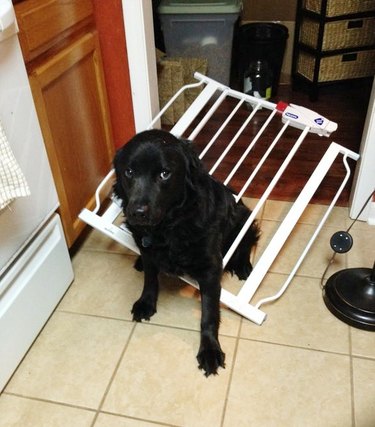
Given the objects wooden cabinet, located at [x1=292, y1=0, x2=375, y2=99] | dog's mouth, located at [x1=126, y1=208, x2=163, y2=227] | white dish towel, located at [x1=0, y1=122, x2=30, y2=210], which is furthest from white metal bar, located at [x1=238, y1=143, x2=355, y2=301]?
wooden cabinet, located at [x1=292, y1=0, x2=375, y2=99]

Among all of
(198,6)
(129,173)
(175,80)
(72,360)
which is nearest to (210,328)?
(72,360)

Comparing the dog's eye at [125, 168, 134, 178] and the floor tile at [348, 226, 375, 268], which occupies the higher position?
the dog's eye at [125, 168, 134, 178]

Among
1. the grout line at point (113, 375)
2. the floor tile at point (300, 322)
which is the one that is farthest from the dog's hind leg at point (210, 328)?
the grout line at point (113, 375)

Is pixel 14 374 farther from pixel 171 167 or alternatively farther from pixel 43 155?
pixel 171 167

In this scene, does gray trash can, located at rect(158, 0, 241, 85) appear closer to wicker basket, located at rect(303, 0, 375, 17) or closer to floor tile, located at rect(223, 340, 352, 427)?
wicker basket, located at rect(303, 0, 375, 17)

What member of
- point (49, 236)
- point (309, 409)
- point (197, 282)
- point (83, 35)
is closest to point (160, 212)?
point (197, 282)

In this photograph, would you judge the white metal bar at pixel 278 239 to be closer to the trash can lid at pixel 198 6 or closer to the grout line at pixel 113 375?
the grout line at pixel 113 375

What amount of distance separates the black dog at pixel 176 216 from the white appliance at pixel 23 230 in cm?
24

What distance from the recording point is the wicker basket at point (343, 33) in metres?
2.65

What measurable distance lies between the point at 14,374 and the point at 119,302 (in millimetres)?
389

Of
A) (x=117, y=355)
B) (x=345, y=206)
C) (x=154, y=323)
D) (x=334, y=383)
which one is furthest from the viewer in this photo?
(x=345, y=206)

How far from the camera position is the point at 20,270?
4.13ft

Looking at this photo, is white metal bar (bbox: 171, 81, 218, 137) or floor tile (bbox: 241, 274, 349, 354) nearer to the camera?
floor tile (bbox: 241, 274, 349, 354)

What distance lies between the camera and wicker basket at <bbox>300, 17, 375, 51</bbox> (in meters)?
2.65
